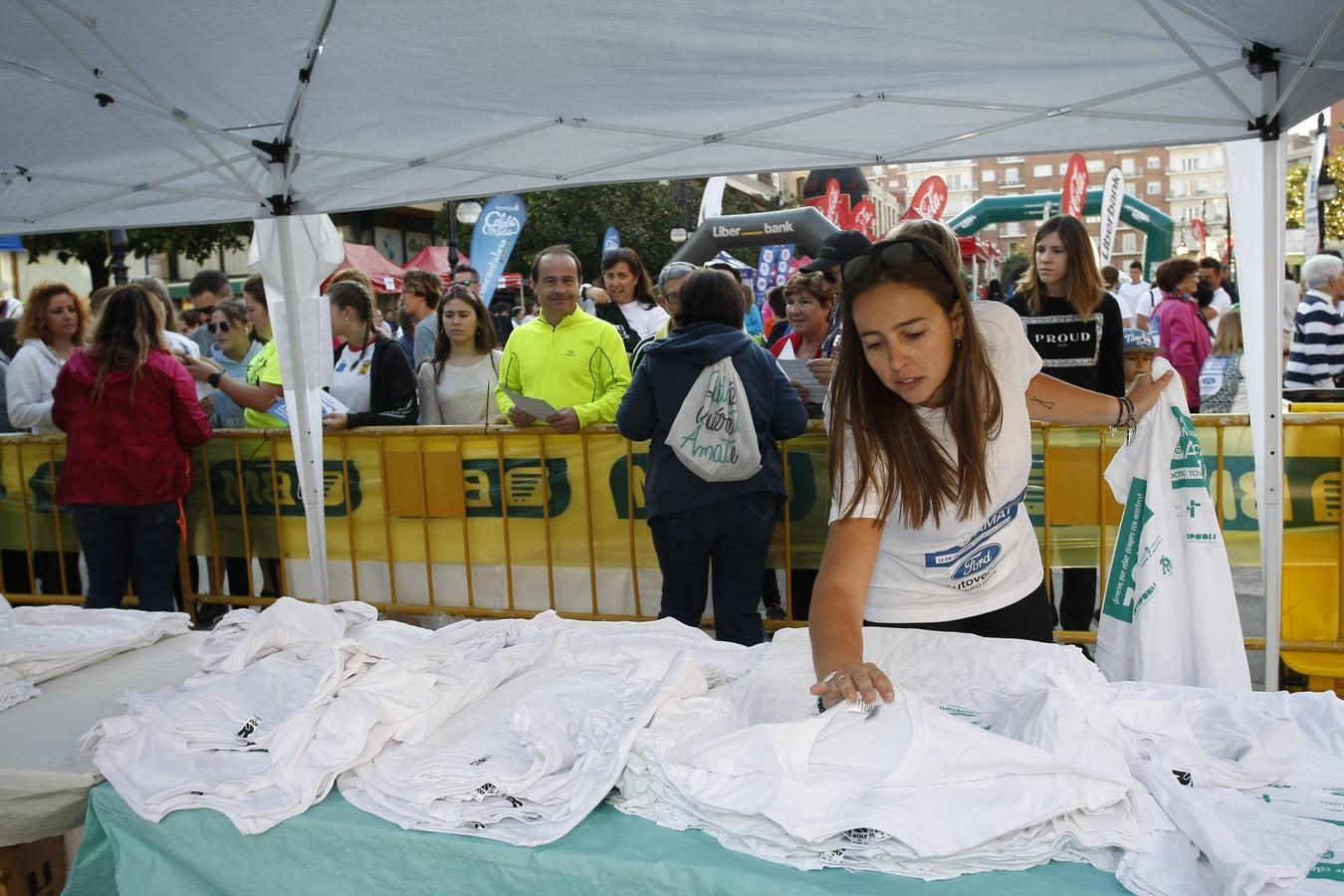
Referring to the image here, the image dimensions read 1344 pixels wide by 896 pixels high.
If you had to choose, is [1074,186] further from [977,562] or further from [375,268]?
[977,562]

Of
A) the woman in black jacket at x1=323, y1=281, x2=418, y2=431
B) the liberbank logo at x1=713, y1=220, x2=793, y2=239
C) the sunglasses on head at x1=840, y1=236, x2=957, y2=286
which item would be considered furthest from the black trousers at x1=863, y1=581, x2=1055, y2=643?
the liberbank logo at x1=713, y1=220, x2=793, y2=239

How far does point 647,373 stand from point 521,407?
95 centimetres

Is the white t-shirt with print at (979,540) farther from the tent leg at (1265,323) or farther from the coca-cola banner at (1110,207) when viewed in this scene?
the coca-cola banner at (1110,207)

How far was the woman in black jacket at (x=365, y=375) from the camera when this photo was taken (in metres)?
6.02

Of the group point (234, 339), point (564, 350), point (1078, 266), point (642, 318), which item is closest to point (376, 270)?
point (234, 339)

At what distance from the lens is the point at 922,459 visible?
7.45 feet

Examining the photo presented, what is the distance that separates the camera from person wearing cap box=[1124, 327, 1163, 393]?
3878mm

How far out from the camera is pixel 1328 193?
16.1 metres

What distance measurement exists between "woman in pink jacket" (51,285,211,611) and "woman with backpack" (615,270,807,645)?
101 inches

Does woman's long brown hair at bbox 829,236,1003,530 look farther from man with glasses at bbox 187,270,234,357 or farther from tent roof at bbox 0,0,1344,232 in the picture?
man with glasses at bbox 187,270,234,357

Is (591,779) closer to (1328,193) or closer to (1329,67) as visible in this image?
(1329,67)

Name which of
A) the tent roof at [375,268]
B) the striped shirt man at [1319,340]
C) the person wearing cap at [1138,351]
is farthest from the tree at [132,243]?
the person wearing cap at [1138,351]

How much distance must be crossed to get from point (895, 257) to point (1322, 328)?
7.05 meters

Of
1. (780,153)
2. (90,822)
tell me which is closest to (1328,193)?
(780,153)
